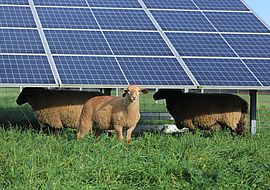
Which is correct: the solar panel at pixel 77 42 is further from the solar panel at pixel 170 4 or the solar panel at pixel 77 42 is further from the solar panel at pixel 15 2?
the solar panel at pixel 170 4

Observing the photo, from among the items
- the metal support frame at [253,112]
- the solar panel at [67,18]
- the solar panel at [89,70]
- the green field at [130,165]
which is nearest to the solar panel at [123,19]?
the solar panel at [67,18]

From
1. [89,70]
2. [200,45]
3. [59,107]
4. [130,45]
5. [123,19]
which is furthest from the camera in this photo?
[123,19]

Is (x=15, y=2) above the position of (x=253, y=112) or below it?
above

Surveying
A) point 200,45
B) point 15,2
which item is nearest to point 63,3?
point 15,2

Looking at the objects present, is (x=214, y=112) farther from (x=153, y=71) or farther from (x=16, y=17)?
(x=16, y=17)

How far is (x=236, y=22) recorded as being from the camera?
50.5ft

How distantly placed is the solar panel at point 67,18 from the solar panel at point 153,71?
5.97 feet

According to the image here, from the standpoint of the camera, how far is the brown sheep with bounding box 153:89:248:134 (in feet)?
46.3

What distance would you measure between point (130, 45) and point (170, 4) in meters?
3.32

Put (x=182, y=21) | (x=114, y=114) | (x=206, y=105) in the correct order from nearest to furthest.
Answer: (x=114, y=114), (x=206, y=105), (x=182, y=21)

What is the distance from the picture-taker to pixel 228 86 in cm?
1221

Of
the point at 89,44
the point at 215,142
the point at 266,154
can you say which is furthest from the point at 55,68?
the point at 266,154

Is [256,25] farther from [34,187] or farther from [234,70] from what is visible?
[34,187]

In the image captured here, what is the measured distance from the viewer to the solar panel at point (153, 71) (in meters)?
12.0
